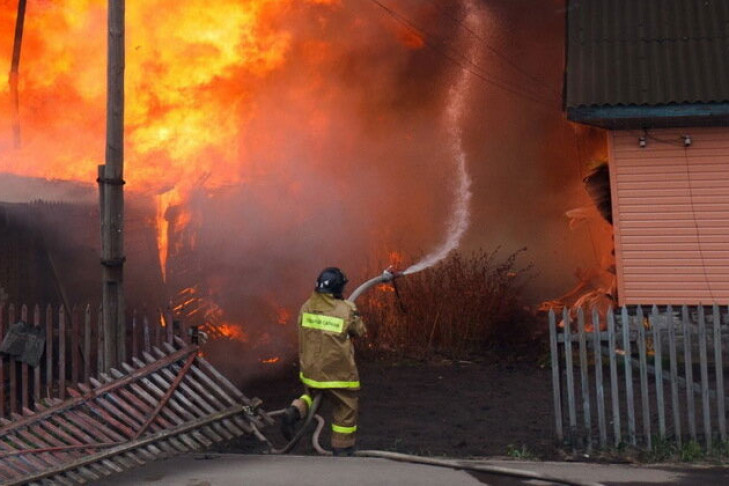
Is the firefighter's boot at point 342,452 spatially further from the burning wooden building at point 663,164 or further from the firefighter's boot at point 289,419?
the burning wooden building at point 663,164

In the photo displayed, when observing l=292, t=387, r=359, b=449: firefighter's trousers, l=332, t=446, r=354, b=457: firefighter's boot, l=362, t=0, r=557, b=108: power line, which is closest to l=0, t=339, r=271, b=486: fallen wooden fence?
l=292, t=387, r=359, b=449: firefighter's trousers

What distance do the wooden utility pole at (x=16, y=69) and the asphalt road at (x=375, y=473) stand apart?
1075 centimetres

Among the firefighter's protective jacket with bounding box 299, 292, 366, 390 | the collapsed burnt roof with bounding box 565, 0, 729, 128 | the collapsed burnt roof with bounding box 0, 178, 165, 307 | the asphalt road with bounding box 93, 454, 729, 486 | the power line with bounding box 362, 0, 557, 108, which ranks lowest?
the asphalt road with bounding box 93, 454, 729, 486

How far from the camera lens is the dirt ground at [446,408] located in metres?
7.96

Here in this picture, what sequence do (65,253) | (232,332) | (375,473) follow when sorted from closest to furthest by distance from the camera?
(375,473), (65,253), (232,332)

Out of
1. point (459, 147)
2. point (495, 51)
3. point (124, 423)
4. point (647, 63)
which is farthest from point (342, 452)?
point (495, 51)

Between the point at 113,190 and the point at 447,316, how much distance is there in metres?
6.22

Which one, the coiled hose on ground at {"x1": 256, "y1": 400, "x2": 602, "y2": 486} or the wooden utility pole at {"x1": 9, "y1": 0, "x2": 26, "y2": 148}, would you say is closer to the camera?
the coiled hose on ground at {"x1": 256, "y1": 400, "x2": 602, "y2": 486}

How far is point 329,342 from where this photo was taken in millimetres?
7047

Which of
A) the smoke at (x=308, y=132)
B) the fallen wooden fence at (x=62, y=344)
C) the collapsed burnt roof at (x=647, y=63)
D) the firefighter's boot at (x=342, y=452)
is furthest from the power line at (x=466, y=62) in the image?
the firefighter's boot at (x=342, y=452)

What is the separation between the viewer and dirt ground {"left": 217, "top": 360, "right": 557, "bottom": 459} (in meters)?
7.96

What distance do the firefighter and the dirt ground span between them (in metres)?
0.80

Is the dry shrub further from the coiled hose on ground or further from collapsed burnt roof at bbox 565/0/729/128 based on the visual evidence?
the coiled hose on ground

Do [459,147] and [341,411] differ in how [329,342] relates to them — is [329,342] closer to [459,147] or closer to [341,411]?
[341,411]
